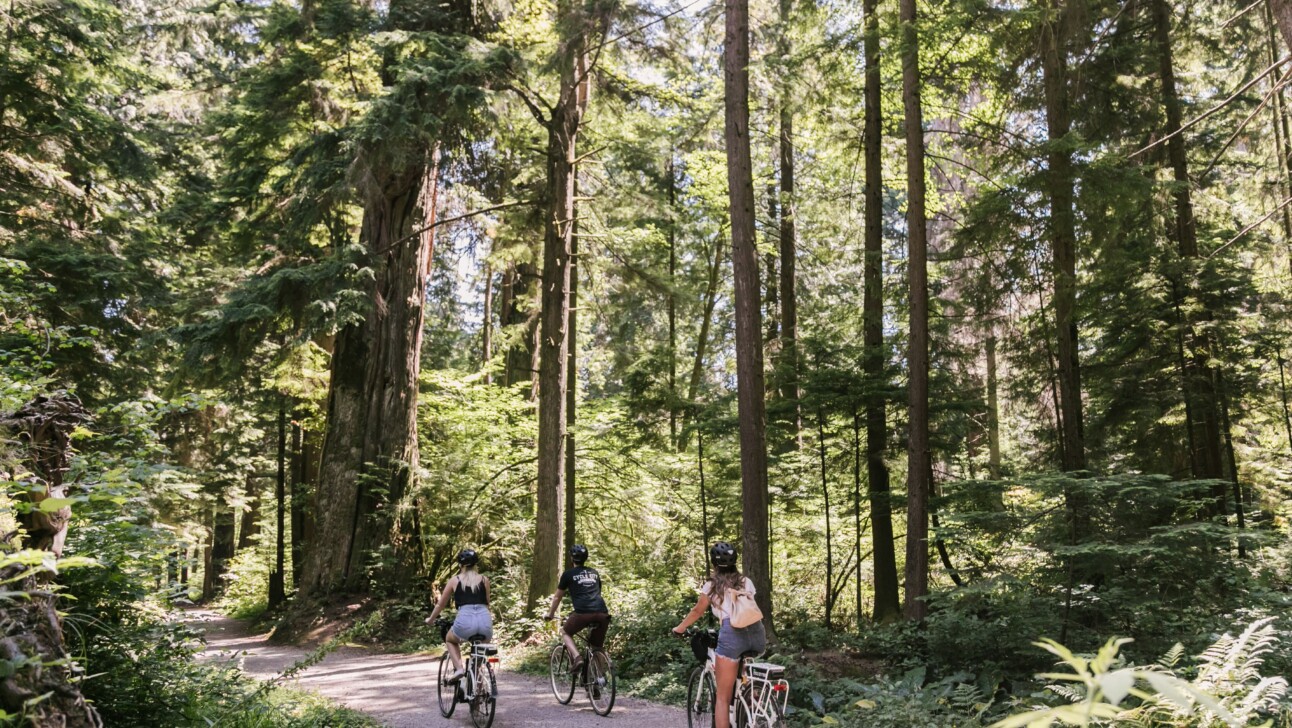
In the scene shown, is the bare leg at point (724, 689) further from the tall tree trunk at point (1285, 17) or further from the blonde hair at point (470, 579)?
the tall tree trunk at point (1285, 17)

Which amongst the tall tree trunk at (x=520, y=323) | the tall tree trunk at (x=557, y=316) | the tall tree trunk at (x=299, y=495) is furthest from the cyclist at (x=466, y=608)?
the tall tree trunk at (x=299, y=495)

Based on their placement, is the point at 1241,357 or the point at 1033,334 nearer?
the point at 1241,357

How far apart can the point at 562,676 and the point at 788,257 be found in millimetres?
13069

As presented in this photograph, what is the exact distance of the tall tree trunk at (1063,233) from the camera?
11.6 metres

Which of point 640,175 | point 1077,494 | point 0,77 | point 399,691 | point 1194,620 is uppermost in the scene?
point 640,175

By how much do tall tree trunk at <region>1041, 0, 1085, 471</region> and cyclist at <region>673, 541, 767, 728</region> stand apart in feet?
22.6

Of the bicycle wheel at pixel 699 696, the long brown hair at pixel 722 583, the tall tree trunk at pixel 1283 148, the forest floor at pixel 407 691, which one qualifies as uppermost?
the tall tree trunk at pixel 1283 148

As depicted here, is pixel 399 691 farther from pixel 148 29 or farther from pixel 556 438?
pixel 148 29

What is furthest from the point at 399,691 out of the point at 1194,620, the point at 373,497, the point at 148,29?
the point at 148,29

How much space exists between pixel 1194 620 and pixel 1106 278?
23.8ft

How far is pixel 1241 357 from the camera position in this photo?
45.6 ft

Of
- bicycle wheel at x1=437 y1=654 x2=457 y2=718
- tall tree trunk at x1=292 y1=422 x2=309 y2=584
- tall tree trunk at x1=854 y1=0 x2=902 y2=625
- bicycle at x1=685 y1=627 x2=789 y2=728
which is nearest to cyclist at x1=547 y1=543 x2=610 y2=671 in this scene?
bicycle wheel at x1=437 y1=654 x2=457 y2=718

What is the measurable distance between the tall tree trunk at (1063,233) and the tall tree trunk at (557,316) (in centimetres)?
723

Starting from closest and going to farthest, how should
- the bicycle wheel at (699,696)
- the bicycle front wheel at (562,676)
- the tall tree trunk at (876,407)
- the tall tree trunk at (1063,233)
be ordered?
the bicycle wheel at (699,696), the bicycle front wheel at (562,676), the tall tree trunk at (1063,233), the tall tree trunk at (876,407)
